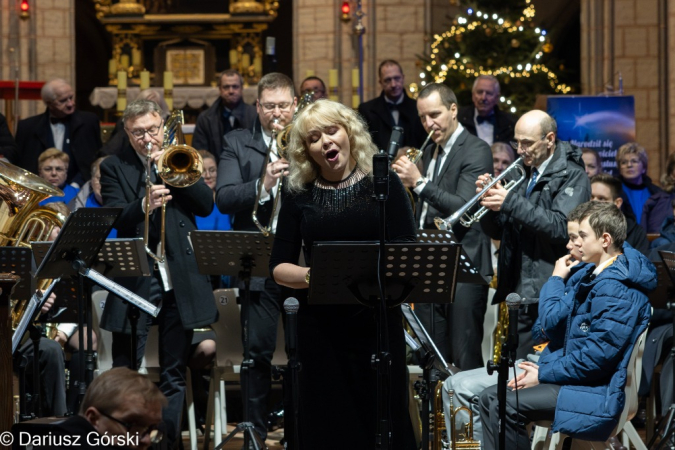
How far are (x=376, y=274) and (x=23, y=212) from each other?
2490 millimetres

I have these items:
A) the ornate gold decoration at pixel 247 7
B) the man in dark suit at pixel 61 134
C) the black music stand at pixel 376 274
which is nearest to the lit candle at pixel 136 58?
the ornate gold decoration at pixel 247 7

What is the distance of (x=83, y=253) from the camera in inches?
212

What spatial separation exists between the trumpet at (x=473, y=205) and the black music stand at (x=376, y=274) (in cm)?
162

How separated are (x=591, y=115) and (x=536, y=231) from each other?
3576 millimetres

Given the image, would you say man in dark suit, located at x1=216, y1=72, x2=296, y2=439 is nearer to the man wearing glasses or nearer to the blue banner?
the man wearing glasses

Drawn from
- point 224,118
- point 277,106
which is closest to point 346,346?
point 277,106

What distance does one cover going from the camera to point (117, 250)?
574 cm

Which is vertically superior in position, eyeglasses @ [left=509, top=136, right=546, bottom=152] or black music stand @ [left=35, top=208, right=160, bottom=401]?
eyeglasses @ [left=509, top=136, right=546, bottom=152]

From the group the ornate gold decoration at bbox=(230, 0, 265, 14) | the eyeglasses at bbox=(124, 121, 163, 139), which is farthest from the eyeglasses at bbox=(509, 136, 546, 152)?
the ornate gold decoration at bbox=(230, 0, 265, 14)

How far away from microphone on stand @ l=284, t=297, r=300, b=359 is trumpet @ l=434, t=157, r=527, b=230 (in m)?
1.78

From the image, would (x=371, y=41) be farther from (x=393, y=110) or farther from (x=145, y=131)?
(x=145, y=131)

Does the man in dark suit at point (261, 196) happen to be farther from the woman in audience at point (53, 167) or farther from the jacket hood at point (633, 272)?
the woman in audience at point (53, 167)

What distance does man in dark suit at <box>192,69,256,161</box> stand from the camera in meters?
9.14

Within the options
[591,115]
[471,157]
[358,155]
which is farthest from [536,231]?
[591,115]
